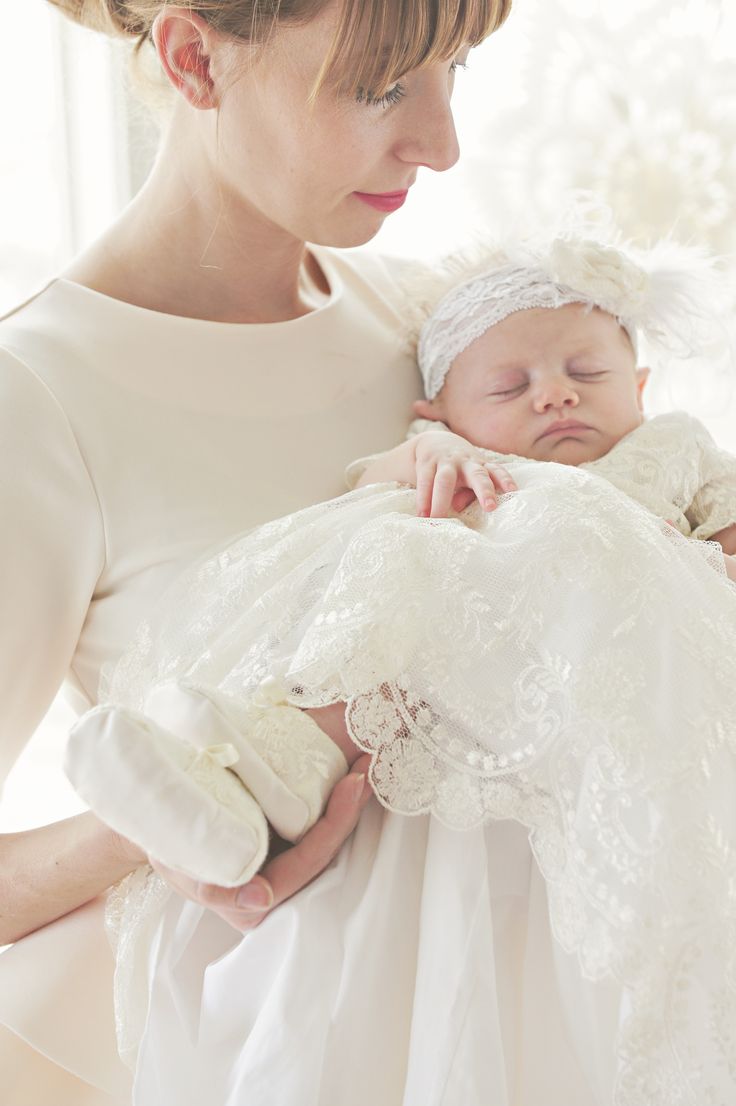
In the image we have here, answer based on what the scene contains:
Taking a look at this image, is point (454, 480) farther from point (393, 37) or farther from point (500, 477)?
point (393, 37)

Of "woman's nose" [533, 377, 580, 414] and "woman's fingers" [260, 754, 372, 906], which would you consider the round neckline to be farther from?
"woman's fingers" [260, 754, 372, 906]

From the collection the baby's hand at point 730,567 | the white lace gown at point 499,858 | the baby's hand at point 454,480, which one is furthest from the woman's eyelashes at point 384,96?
the baby's hand at point 730,567

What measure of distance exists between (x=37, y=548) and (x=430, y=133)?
61cm

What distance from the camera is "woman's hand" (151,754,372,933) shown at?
89 centimetres

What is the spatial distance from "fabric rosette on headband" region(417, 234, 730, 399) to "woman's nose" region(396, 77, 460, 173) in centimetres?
26

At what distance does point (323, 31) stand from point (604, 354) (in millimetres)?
545

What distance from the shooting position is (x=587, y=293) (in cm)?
147

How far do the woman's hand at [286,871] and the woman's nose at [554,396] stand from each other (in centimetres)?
61

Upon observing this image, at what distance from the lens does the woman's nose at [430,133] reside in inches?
48.3

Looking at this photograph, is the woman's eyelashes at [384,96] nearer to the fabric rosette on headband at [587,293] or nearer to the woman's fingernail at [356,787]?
the fabric rosette on headband at [587,293]

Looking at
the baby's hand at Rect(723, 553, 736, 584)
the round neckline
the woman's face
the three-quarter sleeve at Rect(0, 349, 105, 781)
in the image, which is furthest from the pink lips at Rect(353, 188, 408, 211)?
the baby's hand at Rect(723, 553, 736, 584)

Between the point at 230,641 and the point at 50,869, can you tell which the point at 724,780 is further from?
the point at 50,869

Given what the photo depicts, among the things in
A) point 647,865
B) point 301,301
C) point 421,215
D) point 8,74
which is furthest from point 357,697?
point 421,215

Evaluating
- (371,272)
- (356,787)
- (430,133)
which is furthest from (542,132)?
(356,787)
